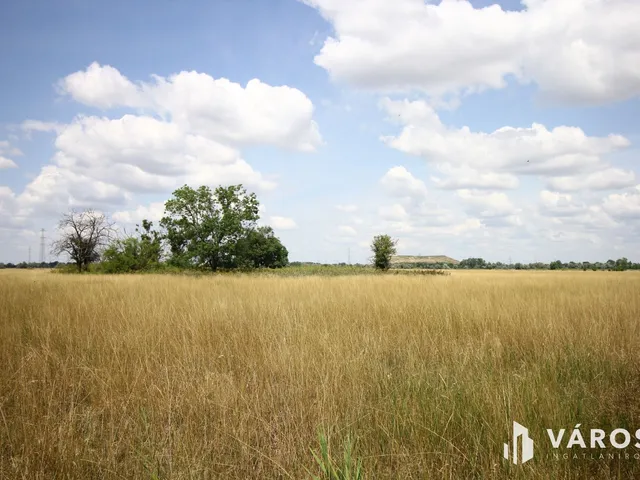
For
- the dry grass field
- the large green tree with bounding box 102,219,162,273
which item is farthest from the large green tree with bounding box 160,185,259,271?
the dry grass field

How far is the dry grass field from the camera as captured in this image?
227 centimetres

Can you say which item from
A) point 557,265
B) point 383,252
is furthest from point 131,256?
point 557,265

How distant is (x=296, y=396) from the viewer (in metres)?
3.04

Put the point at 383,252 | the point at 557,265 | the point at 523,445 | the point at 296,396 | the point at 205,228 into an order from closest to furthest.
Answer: the point at 523,445 → the point at 296,396 → the point at 205,228 → the point at 383,252 → the point at 557,265

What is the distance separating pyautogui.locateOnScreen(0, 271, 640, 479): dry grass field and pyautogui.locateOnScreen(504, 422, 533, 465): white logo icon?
2.1 inches

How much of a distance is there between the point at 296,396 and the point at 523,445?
1.65m

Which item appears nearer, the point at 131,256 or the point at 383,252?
the point at 131,256

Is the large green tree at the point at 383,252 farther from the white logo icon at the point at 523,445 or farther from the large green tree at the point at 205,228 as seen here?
the white logo icon at the point at 523,445

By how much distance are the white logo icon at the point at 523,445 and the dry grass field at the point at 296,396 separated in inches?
2.1

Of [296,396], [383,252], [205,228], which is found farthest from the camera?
[383,252]

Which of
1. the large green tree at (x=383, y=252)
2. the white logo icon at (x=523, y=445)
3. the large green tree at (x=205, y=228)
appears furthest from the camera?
the large green tree at (x=383, y=252)

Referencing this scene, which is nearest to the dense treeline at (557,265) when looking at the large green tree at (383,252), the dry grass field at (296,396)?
the large green tree at (383,252)

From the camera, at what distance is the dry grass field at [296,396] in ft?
7.43

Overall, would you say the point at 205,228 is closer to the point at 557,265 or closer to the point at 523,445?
the point at 523,445
